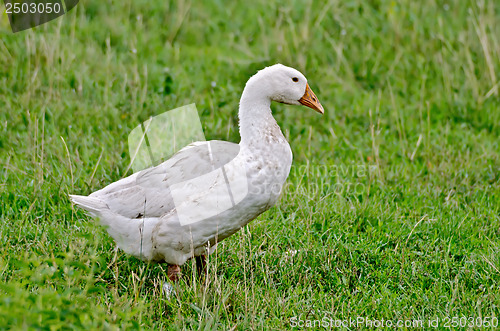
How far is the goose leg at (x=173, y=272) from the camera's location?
441 cm

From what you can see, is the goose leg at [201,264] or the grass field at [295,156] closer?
the grass field at [295,156]

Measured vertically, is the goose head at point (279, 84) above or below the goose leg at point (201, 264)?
above

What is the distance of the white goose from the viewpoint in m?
4.11

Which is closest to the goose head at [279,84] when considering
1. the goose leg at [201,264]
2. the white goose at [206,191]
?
the white goose at [206,191]

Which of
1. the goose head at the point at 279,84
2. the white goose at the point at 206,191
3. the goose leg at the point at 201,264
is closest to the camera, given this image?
the white goose at the point at 206,191

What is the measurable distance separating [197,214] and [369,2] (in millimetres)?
5457

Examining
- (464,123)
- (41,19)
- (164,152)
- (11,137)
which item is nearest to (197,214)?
(164,152)

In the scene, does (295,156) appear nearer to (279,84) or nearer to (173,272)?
(279,84)

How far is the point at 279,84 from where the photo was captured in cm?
437

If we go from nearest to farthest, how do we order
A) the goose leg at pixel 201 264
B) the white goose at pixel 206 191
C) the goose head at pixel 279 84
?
the white goose at pixel 206 191 → the goose head at pixel 279 84 → the goose leg at pixel 201 264

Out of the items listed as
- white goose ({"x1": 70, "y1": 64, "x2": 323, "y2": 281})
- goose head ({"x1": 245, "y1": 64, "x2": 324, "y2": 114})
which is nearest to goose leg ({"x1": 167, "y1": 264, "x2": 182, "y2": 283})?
white goose ({"x1": 70, "y1": 64, "x2": 323, "y2": 281})

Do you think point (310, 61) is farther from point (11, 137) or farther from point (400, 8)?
point (11, 137)

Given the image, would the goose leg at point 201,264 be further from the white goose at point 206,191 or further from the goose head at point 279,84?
the goose head at point 279,84

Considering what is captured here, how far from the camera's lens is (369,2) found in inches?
342
